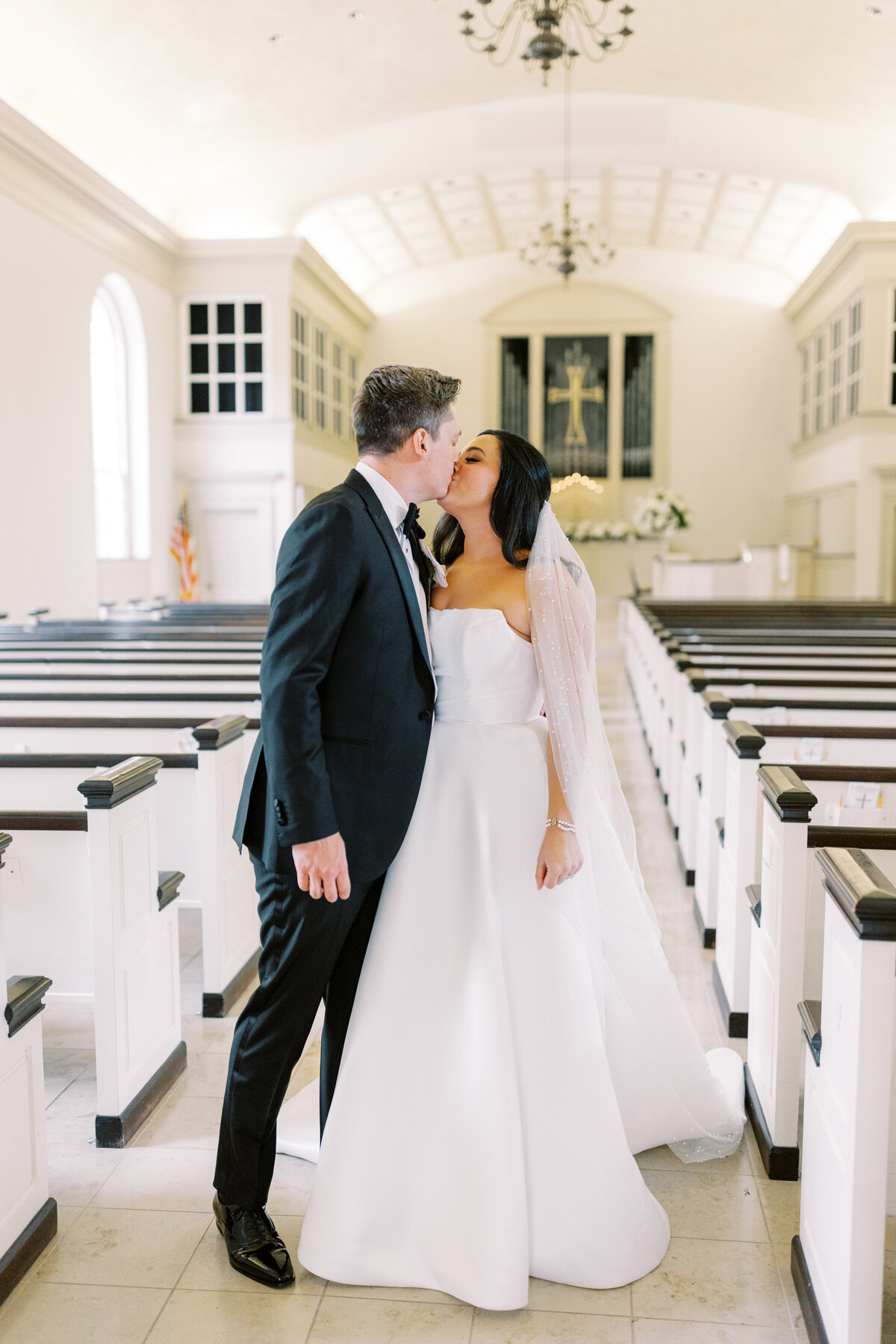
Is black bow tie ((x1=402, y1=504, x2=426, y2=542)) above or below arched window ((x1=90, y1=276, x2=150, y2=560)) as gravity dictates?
below

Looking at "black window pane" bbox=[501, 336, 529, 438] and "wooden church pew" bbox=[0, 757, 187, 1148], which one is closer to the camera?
"wooden church pew" bbox=[0, 757, 187, 1148]

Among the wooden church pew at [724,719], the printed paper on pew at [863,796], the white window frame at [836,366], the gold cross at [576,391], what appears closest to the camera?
the printed paper on pew at [863,796]

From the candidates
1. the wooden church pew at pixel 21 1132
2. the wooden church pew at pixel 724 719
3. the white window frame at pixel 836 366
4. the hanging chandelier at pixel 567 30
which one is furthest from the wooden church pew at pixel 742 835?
the white window frame at pixel 836 366

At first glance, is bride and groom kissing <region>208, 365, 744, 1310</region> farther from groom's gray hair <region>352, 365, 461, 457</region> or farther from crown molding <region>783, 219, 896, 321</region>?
crown molding <region>783, 219, 896, 321</region>

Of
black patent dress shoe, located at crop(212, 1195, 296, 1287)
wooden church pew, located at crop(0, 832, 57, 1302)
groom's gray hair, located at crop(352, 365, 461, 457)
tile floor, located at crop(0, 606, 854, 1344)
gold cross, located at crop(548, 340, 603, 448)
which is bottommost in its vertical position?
tile floor, located at crop(0, 606, 854, 1344)

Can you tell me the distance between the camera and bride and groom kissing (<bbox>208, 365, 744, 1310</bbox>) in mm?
2016

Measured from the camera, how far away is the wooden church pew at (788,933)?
96.8 inches

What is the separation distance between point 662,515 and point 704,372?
5283 mm

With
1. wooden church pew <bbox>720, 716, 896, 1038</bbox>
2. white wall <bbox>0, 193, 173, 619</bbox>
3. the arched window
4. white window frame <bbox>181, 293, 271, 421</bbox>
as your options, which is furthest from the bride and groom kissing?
white window frame <bbox>181, 293, 271, 421</bbox>

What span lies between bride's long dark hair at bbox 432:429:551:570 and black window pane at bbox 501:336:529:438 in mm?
16469

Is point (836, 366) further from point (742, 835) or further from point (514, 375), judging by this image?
point (742, 835)

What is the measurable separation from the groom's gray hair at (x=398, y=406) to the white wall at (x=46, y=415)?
814 cm

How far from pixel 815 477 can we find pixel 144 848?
49.2 feet

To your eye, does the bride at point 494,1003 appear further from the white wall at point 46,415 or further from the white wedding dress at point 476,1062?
the white wall at point 46,415
